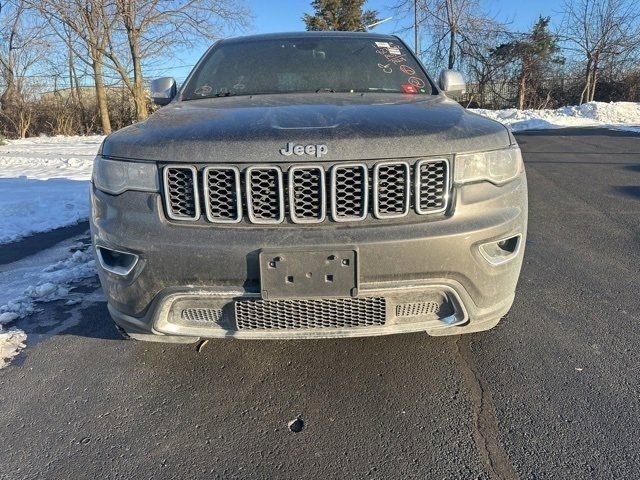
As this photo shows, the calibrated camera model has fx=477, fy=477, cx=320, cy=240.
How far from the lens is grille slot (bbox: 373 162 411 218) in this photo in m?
2.01

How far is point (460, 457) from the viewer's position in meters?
1.87

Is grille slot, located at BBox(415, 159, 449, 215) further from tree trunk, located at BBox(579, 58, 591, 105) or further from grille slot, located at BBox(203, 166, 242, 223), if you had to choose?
tree trunk, located at BBox(579, 58, 591, 105)

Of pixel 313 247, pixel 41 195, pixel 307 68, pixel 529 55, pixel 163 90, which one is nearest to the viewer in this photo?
pixel 313 247

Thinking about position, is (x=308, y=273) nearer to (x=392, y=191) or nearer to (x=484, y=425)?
(x=392, y=191)

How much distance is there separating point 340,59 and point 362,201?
191 centimetres

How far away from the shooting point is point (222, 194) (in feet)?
6.66

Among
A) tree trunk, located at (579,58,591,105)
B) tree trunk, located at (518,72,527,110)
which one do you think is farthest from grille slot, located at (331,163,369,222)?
tree trunk, located at (579,58,591,105)

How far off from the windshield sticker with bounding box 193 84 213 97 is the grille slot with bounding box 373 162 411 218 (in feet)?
5.92

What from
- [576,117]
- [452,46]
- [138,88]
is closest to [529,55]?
[452,46]

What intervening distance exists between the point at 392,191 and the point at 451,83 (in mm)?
1899

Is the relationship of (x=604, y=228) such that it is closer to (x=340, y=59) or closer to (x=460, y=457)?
(x=340, y=59)

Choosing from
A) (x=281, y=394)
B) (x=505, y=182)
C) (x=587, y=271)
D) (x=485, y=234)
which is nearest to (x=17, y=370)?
(x=281, y=394)

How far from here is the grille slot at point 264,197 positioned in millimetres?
1994

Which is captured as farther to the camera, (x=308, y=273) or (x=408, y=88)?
(x=408, y=88)
